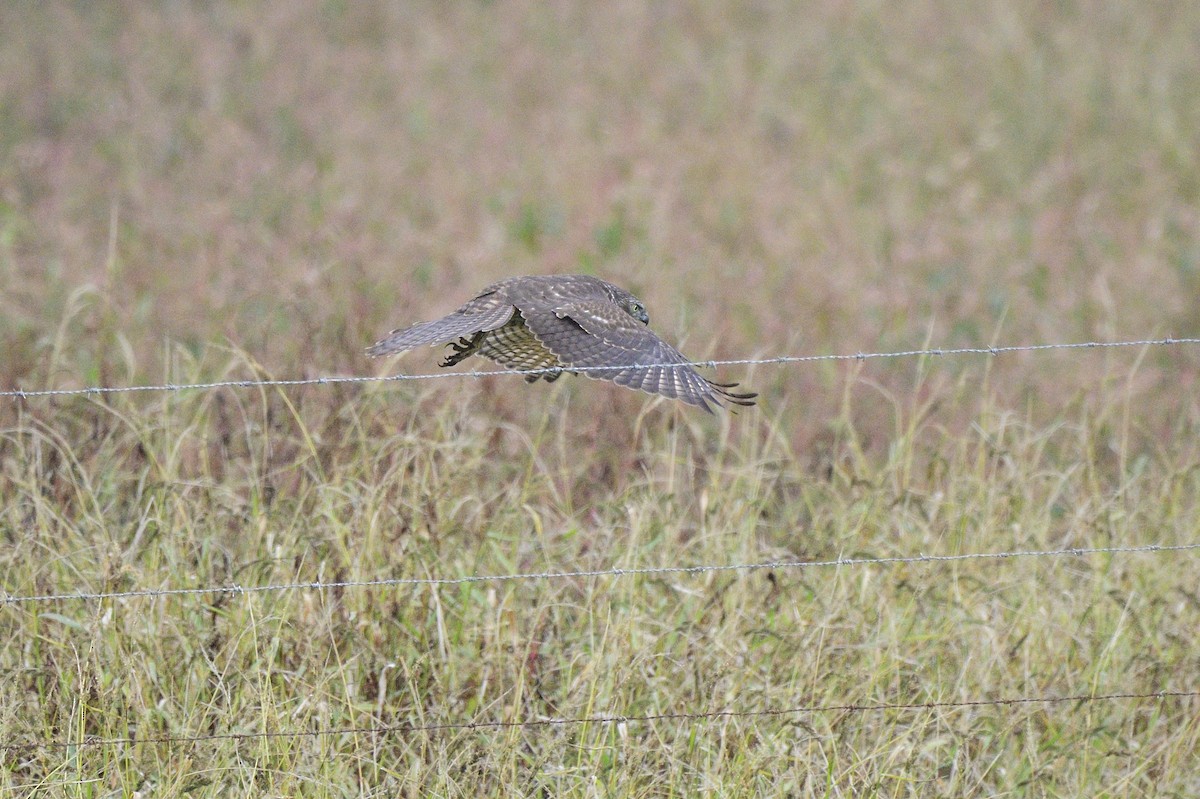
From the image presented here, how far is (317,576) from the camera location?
4.40 m

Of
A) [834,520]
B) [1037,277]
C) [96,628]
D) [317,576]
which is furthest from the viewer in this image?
[1037,277]

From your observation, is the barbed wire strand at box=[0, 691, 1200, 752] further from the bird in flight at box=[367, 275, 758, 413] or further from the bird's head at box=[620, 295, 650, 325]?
the bird's head at box=[620, 295, 650, 325]

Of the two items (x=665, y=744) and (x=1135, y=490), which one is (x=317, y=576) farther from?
(x=1135, y=490)

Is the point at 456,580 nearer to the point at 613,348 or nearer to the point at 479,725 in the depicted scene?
the point at 479,725

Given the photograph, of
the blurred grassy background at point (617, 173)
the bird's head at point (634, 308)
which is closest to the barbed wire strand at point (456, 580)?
the bird's head at point (634, 308)

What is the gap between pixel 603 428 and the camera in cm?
583

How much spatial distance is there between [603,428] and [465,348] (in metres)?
1.45

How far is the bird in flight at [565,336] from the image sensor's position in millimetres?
3854

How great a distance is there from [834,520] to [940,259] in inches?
150

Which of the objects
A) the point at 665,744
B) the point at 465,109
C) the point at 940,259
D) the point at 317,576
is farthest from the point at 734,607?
the point at 465,109

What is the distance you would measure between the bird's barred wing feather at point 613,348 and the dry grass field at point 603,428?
55cm

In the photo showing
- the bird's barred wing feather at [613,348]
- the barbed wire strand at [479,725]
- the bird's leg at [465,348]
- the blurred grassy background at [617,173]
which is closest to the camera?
the barbed wire strand at [479,725]

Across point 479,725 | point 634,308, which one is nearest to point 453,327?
point 634,308

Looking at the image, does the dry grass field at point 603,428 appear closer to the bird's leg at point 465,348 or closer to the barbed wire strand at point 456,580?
the barbed wire strand at point 456,580
